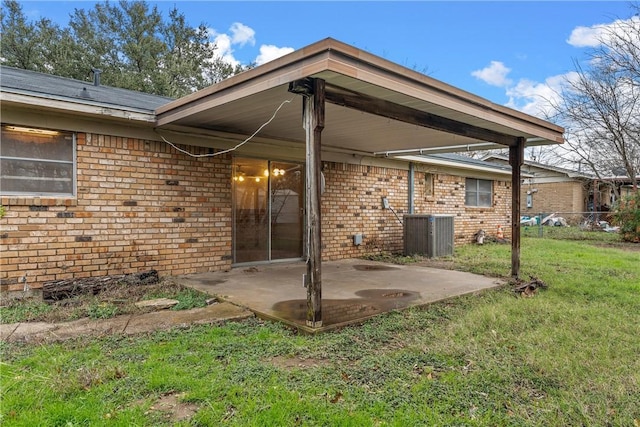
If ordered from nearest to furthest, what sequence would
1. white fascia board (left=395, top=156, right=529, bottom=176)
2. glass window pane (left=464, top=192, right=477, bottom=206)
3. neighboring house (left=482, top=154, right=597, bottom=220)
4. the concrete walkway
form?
the concrete walkway → white fascia board (left=395, top=156, right=529, bottom=176) → glass window pane (left=464, top=192, right=477, bottom=206) → neighboring house (left=482, top=154, right=597, bottom=220)

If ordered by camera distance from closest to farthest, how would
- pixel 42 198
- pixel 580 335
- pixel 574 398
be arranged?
pixel 574 398
pixel 580 335
pixel 42 198

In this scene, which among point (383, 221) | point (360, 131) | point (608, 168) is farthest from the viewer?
point (608, 168)

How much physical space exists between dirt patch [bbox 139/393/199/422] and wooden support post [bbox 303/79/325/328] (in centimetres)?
156

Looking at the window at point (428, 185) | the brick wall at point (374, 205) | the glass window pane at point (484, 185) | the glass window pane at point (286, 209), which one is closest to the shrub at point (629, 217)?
the glass window pane at point (484, 185)

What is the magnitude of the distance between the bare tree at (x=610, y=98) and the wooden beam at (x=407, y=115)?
502 inches

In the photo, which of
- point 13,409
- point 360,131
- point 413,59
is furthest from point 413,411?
point 413,59

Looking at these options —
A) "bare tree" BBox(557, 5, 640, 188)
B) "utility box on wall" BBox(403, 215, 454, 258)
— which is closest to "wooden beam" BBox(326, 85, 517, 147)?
"utility box on wall" BBox(403, 215, 454, 258)

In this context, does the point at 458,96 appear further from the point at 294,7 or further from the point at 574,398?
the point at 294,7

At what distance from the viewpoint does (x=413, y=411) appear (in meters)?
2.39

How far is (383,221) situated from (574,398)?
7.32 m

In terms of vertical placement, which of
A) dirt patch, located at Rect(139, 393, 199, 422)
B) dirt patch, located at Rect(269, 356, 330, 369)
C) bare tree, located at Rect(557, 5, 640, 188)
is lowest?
dirt patch, located at Rect(269, 356, 330, 369)

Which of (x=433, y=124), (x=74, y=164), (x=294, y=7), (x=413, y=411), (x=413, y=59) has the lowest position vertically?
(x=413, y=411)

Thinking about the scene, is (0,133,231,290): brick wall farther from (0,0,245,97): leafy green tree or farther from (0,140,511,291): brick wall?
(0,0,245,97): leafy green tree

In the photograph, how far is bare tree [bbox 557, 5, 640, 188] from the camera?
1518 cm
